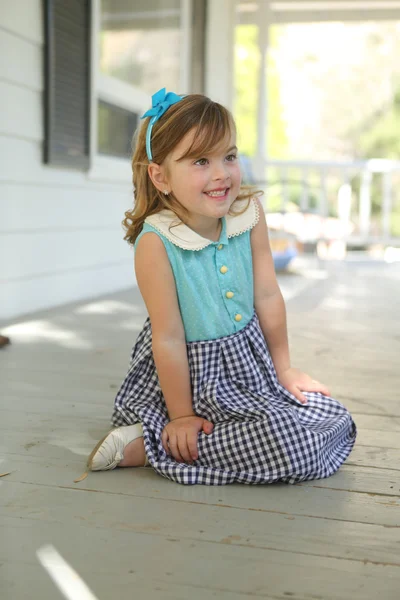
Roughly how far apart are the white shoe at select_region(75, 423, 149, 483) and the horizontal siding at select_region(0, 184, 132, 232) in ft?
6.47

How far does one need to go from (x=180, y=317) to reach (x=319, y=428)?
360 millimetres

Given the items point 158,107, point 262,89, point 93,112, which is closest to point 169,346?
point 158,107

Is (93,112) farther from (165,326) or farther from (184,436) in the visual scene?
(184,436)

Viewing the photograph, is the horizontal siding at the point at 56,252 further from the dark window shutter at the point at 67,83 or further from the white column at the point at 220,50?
the white column at the point at 220,50

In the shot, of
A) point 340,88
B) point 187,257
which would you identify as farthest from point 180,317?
point 340,88

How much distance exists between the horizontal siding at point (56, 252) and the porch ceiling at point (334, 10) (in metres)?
3.91

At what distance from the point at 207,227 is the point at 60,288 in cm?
230

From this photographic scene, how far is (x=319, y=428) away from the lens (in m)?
1.51

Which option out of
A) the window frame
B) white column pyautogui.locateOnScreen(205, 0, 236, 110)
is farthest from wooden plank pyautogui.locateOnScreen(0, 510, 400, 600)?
white column pyautogui.locateOnScreen(205, 0, 236, 110)

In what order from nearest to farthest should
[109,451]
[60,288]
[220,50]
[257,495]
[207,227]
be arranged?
[257,495], [109,451], [207,227], [60,288], [220,50]

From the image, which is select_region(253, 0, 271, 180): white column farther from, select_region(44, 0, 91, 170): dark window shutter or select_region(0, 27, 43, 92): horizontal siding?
select_region(0, 27, 43, 92): horizontal siding

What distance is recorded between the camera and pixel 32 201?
11.4ft

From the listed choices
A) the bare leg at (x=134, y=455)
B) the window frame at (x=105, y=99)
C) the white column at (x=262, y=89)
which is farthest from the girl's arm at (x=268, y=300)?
the white column at (x=262, y=89)

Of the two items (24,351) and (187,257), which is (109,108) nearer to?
(24,351)
